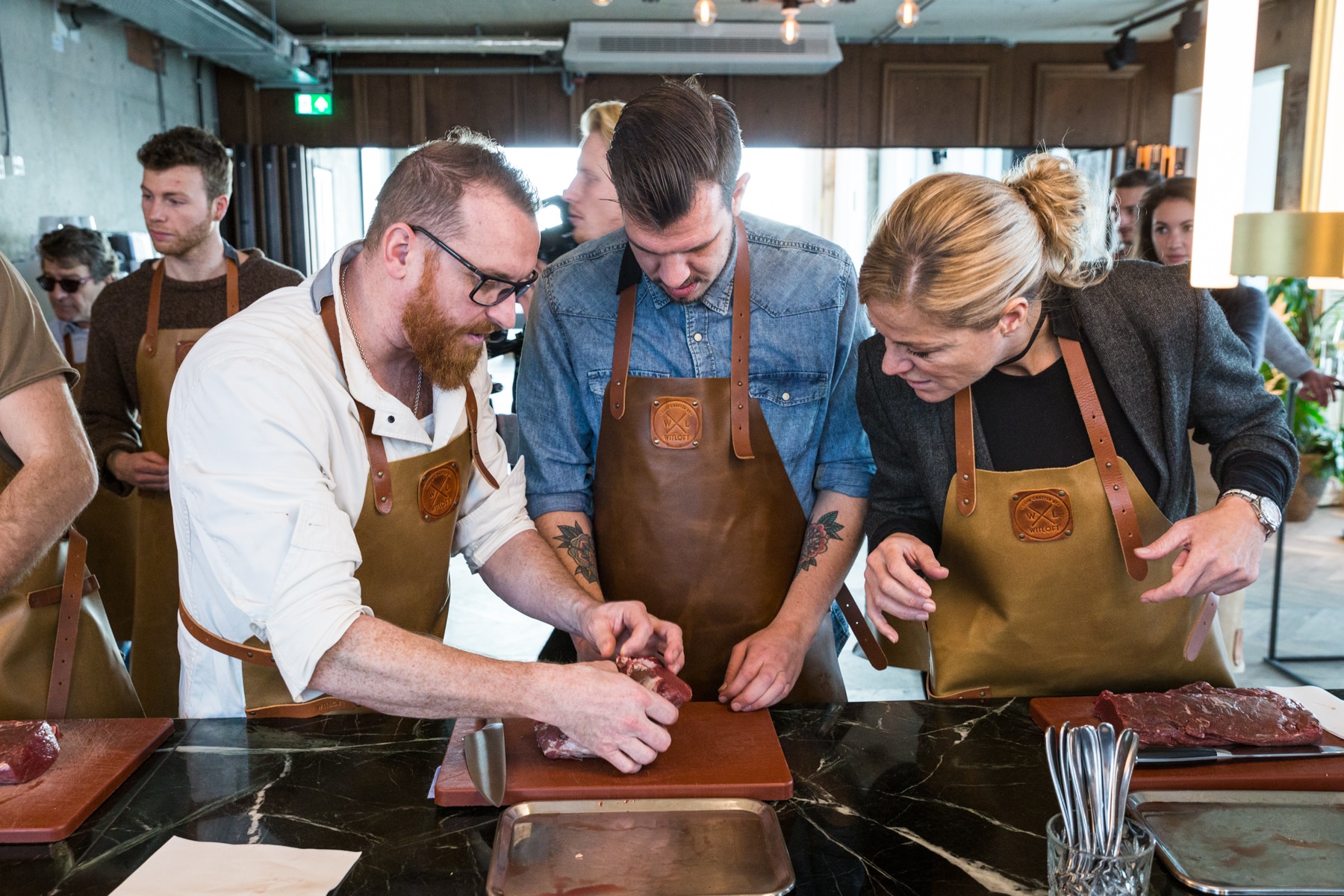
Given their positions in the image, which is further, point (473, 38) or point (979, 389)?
point (473, 38)

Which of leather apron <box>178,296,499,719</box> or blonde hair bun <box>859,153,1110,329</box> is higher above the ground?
blonde hair bun <box>859,153,1110,329</box>

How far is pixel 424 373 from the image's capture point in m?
1.79

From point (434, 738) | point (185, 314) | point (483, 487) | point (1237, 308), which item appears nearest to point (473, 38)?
point (185, 314)

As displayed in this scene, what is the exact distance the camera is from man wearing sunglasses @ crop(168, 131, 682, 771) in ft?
4.74

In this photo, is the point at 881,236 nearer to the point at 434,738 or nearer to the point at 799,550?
the point at 799,550

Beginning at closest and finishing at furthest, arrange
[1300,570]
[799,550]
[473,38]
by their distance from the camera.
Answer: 1. [799,550]
2. [1300,570]
3. [473,38]

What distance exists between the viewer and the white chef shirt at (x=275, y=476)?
1.44 metres

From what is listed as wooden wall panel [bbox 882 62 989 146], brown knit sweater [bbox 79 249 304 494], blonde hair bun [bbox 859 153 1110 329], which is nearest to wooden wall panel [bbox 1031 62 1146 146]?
wooden wall panel [bbox 882 62 989 146]

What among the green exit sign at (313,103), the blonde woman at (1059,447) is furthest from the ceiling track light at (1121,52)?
the blonde woman at (1059,447)

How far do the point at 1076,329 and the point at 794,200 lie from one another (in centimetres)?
804

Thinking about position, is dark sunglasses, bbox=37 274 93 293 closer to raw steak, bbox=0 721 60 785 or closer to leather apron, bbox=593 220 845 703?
leather apron, bbox=593 220 845 703

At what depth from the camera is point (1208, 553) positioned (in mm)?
1597

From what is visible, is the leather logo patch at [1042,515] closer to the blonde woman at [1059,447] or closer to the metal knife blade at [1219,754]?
the blonde woman at [1059,447]

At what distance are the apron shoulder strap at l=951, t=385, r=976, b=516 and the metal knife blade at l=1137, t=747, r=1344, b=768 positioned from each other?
0.48m
